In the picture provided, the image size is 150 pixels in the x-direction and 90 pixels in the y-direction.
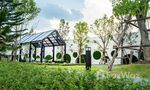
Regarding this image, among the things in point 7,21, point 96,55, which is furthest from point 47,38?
point 96,55

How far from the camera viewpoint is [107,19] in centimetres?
2892

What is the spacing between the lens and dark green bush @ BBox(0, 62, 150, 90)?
3573 mm

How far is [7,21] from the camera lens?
24.8 metres

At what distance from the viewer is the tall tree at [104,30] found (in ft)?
94.2

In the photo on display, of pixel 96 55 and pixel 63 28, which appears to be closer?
pixel 96 55

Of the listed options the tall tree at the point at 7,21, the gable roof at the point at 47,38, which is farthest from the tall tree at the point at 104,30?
the tall tree at the point at 7,21

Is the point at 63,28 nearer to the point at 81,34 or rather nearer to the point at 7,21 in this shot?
the point at 81,34

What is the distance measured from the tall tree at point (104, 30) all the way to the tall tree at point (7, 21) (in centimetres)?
740

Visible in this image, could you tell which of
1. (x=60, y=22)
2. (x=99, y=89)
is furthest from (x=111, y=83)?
(x=60, y=22)

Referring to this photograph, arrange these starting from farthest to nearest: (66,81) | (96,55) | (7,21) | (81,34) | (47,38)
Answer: (81,34), (96,55), (47,38), (7,21), (66,81)

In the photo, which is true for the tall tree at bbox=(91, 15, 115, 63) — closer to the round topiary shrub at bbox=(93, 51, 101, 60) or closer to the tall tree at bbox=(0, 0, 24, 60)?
the round topiary shrub at bbox=(93, 51, 101, 60)

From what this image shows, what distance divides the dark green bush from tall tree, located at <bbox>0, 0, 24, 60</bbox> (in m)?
17.9

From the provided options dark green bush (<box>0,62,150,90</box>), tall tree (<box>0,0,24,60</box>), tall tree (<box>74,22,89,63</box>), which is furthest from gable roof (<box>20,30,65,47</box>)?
dark green bush (<box>0,62,150,90</box>)

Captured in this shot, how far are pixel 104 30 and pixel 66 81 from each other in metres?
25.1
